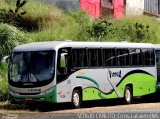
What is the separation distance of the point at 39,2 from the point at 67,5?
9.05ft

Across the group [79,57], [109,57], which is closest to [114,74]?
[109,57]

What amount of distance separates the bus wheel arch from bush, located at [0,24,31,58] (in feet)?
22.1

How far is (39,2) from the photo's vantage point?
1591 inches

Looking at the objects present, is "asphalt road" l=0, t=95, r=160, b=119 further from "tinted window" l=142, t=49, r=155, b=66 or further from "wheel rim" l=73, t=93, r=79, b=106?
"tinted window" l=142, t=49, r=155, b=66

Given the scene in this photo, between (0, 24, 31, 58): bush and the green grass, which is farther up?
the green grass

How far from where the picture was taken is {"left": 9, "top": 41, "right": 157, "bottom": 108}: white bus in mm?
23688

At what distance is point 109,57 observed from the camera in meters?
27.0

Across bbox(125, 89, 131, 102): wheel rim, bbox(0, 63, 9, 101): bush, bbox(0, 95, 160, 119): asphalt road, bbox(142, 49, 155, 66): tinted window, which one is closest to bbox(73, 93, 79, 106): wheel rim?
bbox(0, 95, 160, 119): asphalt road

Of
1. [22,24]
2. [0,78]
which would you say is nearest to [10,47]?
[0,78]

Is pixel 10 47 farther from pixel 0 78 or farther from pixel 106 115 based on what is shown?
pixel 106 115

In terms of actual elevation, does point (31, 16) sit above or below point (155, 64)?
above

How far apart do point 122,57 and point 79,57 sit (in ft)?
11.2

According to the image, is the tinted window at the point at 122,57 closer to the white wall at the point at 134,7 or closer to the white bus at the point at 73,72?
the white bus at the point at 73,72

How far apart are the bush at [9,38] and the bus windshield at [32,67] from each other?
6.04 meters
